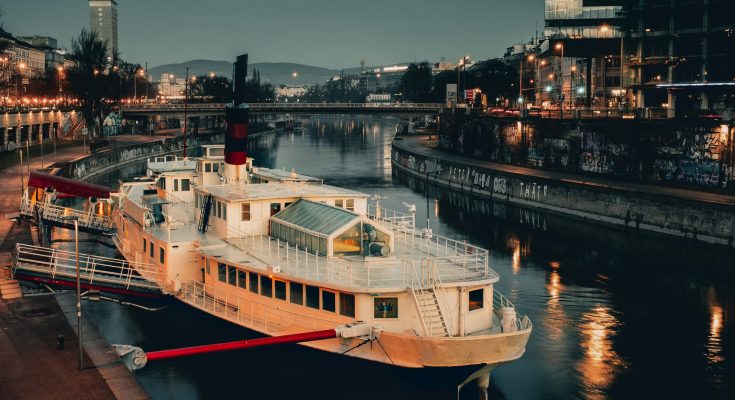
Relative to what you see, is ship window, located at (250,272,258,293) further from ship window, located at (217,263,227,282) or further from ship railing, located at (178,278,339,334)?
ship window, located at (217,263,227,282)

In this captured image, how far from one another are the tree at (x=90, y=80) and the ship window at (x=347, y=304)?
10802 centimetres

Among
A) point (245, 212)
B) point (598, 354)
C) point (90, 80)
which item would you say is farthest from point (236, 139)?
point (90, 80)

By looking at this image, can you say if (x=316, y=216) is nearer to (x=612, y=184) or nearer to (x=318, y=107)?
(x=612, y=184)

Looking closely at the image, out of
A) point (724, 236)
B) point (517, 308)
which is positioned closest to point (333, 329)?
point (517, 308)

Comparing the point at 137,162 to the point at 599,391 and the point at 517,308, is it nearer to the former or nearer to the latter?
the point at 517,308

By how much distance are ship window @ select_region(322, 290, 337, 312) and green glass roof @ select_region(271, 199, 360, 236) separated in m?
3.55

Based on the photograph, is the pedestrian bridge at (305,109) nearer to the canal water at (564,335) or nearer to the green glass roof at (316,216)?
the canal water at (564,335)

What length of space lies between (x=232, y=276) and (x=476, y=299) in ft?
31.9

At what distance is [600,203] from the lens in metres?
63.3

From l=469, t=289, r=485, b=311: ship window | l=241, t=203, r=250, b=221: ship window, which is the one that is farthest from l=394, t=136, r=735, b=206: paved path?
l=241, t=203, r=250, b=221: ship window

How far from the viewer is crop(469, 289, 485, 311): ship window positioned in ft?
88.6

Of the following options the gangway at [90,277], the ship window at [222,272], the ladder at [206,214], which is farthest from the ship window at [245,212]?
the gangway at [90,277]

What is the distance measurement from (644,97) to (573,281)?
2516 inches

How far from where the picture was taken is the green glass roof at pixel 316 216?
31.0 metres
